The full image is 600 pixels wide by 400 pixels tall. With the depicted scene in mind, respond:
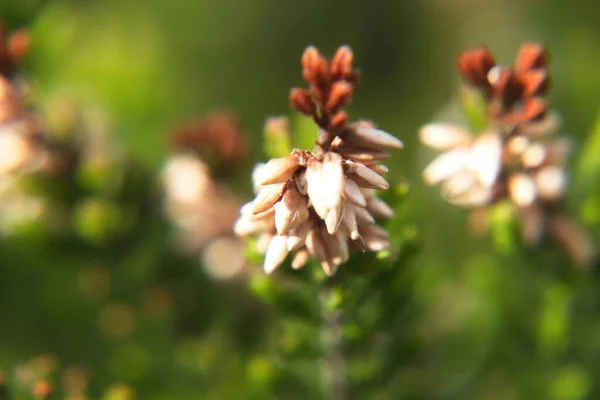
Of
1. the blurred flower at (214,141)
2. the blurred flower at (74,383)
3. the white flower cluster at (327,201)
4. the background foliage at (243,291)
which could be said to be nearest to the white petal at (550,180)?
the background foliage at (243,291)

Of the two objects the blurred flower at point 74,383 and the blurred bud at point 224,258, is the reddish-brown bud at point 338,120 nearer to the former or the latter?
the blurred bud at point 224,258

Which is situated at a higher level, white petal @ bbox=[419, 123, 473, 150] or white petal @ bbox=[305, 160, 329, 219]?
white petal @ bbox=[419, 123, 473, 150]

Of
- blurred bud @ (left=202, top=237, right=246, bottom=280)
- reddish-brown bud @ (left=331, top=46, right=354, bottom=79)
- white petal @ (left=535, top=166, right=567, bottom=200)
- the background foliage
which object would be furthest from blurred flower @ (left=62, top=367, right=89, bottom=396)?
white petal @ (left=535, top=166, right=567, bottom=200)

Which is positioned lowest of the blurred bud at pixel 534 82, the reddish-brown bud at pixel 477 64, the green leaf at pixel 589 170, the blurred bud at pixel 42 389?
the blurred bud at pixel 42 389

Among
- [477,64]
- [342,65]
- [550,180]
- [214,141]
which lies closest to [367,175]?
[342,65]

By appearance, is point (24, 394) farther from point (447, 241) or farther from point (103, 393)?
point (447, 241)

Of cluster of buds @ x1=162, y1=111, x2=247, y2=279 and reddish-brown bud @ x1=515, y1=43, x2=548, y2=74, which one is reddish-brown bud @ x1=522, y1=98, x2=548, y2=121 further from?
cluster of buds @ x1=162, y1=111, x2=247, y2=279

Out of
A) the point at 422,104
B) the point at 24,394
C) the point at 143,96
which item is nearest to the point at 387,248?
the point at 24,394
